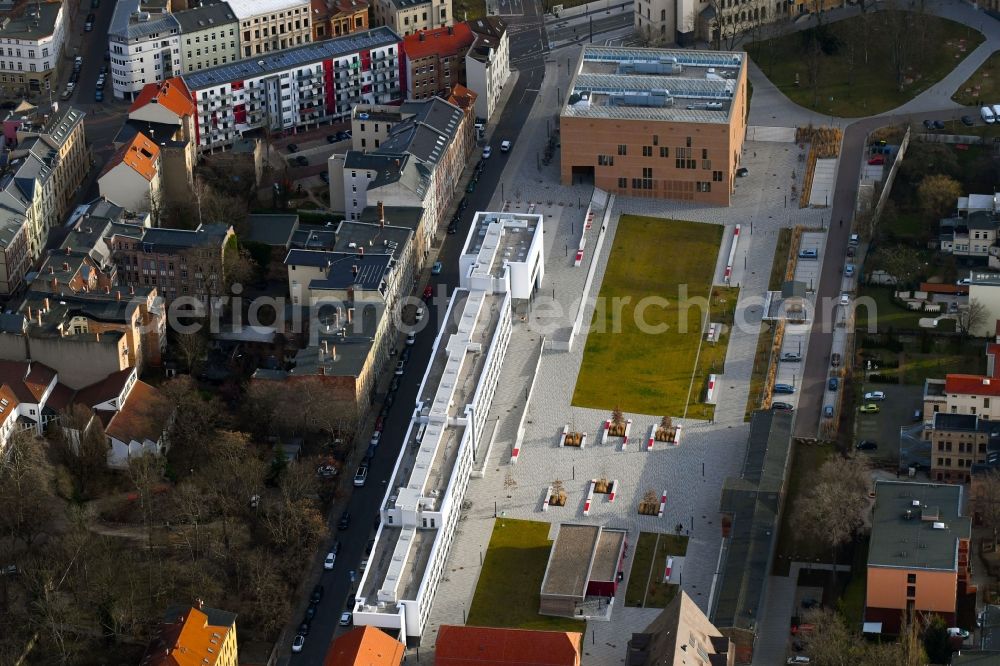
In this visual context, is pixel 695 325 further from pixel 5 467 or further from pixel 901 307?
pixel 5 467

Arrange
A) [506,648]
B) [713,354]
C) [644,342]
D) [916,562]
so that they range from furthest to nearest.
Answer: [644,342] < [713,354] < [916,562] < [506,648]

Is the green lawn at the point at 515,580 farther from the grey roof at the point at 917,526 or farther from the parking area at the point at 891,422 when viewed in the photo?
the parking area at the point at 891,422

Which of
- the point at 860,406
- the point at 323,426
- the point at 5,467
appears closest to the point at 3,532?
the point at 5,467

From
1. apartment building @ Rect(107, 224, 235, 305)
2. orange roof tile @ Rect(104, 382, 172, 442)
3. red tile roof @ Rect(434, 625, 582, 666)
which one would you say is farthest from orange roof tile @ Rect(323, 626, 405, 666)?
apartment building @ Rect(107, 224, 235, 305)

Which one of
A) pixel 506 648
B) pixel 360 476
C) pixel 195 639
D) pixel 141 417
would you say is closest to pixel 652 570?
pixel 506 648

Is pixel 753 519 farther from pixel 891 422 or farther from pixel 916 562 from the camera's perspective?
pixel 891 422
